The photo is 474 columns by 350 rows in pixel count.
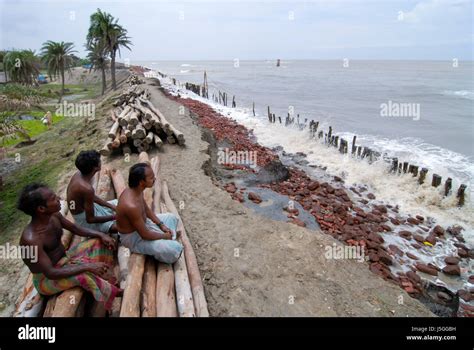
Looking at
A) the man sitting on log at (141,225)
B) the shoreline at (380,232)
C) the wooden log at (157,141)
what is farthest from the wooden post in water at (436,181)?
the man sitting on log at (141,225)

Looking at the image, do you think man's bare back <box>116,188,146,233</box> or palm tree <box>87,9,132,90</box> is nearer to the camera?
man's bare back <box>116,188,146,233</box>

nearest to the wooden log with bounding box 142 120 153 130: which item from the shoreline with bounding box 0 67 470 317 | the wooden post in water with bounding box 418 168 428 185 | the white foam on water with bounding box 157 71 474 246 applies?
the shoreline with bounding box 0 67 470 317

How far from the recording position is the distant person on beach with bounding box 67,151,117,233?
4.19 meters

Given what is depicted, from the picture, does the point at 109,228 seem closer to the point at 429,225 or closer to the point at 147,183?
the point at 147,183

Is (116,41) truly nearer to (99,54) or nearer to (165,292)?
(99,54)

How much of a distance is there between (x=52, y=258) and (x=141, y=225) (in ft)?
3.39

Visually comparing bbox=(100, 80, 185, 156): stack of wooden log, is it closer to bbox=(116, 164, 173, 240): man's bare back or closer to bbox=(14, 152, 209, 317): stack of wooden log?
bbox=(14, 152, 209, 317): stack of wooden log

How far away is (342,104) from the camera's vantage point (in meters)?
29.7

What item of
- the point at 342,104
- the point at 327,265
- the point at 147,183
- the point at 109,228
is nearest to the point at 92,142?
the point at 109,228

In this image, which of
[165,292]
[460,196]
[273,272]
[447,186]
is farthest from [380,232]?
[165,292]

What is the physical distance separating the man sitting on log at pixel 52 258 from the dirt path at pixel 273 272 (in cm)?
157

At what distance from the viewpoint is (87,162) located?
417cm

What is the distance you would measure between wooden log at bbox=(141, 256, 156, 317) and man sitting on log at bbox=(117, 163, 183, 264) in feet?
0.49

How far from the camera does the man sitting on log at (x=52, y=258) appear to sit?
305 centimetres
